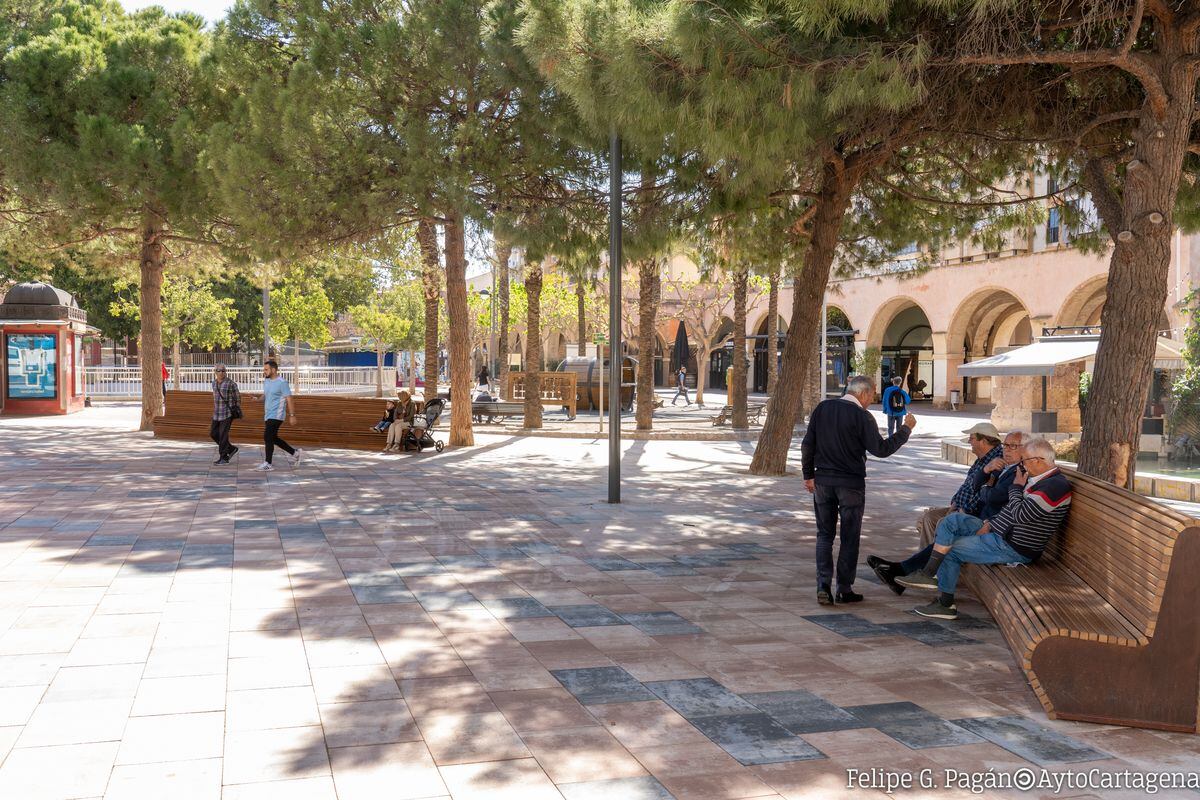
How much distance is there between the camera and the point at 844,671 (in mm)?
4840

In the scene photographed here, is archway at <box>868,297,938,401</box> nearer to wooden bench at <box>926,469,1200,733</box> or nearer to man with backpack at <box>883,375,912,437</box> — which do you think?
man with backpack at <box>883,375,912,437</box>

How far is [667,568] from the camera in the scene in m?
7.33

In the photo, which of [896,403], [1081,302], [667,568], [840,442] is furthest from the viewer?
[1081,302]

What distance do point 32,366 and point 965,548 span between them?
25.4m

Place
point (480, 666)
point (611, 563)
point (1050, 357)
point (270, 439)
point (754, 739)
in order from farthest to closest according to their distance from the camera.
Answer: point (1050, 357) < point (270, 439) < point (611, 563) < point (480, 666) < point (754, 739)

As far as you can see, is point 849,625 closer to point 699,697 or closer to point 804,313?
point 699,697

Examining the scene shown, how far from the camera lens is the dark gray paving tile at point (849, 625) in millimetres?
5570

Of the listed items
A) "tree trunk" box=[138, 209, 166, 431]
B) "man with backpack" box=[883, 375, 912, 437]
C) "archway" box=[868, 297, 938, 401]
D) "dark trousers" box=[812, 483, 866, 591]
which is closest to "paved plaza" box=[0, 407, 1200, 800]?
"dark trousers" box=[812, 483, 866, 591]

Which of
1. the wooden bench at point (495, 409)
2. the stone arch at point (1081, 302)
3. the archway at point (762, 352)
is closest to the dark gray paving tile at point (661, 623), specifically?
the wooden bench at point (495, 409)

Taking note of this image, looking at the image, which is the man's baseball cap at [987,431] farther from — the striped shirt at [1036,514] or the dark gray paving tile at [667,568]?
the dark gray paving tile at [667,568]

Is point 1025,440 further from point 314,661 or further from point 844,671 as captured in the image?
point 314,661

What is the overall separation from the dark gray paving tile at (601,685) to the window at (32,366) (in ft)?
80.2

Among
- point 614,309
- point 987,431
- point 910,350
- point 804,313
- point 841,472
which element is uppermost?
point 910,350

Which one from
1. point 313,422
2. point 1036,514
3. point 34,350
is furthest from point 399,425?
point 34,350
